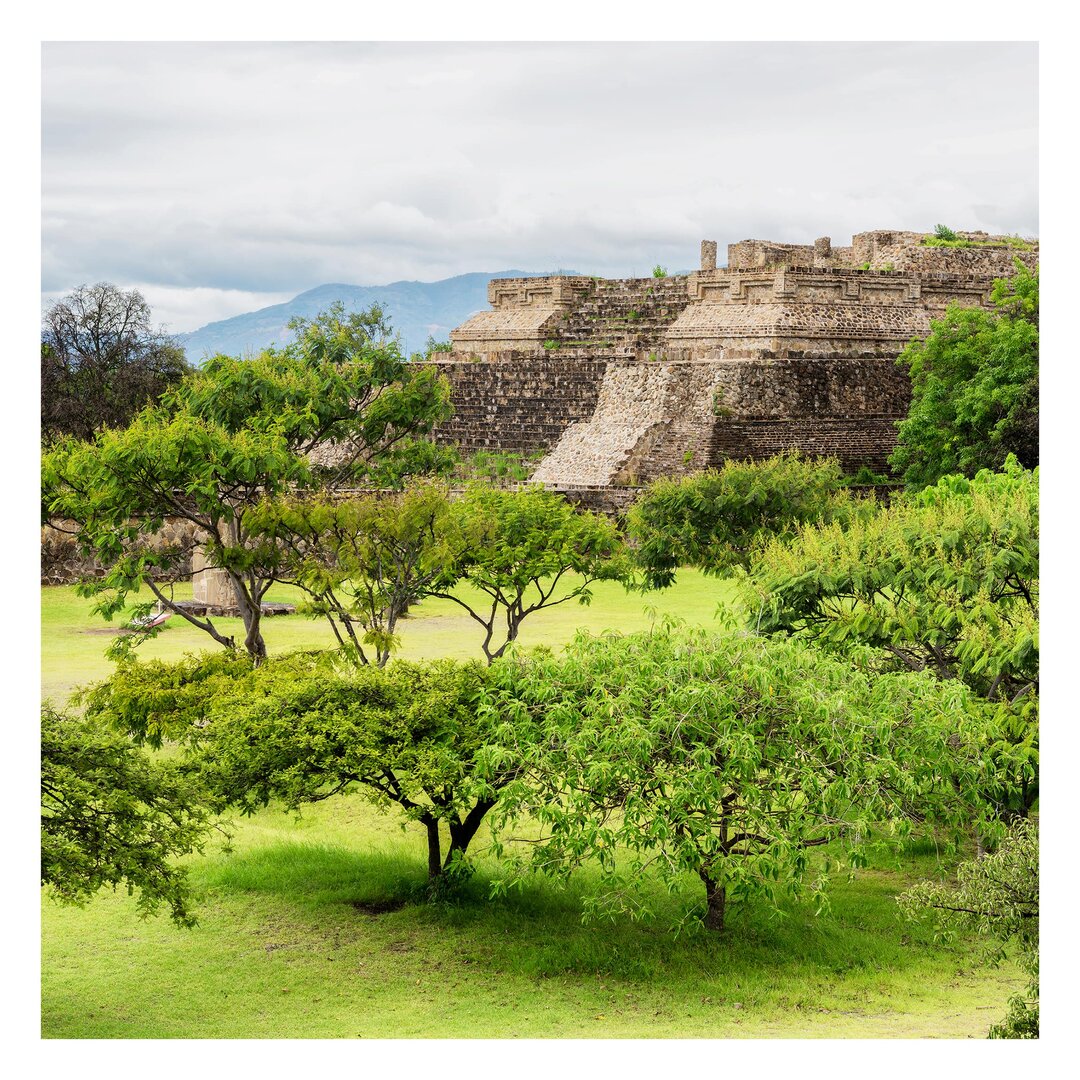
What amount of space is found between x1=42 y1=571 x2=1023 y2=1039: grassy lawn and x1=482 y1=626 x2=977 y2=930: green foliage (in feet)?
1.58

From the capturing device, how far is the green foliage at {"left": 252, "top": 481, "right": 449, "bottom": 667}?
10.8m

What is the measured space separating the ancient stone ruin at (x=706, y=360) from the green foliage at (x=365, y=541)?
10135 mm

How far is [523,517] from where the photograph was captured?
37.7 ft

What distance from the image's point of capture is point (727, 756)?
7.32 meters

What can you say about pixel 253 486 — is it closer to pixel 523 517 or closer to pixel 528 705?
pixel 523 517

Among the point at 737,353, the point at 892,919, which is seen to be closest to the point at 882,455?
the point at 737,353

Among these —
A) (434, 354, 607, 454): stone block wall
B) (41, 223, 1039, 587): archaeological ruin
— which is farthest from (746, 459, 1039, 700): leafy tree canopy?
(434, 354, 607, 454): stone block wall

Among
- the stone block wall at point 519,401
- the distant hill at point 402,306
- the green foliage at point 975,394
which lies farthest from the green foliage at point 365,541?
the distant hill at point 402,306

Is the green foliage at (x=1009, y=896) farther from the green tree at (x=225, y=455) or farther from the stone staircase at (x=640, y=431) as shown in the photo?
the stone staircase at (x=640, y=431)

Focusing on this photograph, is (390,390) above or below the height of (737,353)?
below

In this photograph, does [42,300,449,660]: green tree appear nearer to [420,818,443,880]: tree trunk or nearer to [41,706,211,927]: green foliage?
[420,818,443,880]: tree trunk

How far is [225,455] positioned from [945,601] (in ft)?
17.4

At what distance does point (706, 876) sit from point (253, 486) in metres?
4.98

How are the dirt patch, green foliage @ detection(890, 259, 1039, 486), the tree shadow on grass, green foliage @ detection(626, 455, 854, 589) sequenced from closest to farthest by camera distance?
1. the tree shadow on grass
2. the dirt patch
3. green foliage @ detection(626, 455, 854, 589)
4. green foliage @ detection(890, 259, 1039, 486)
